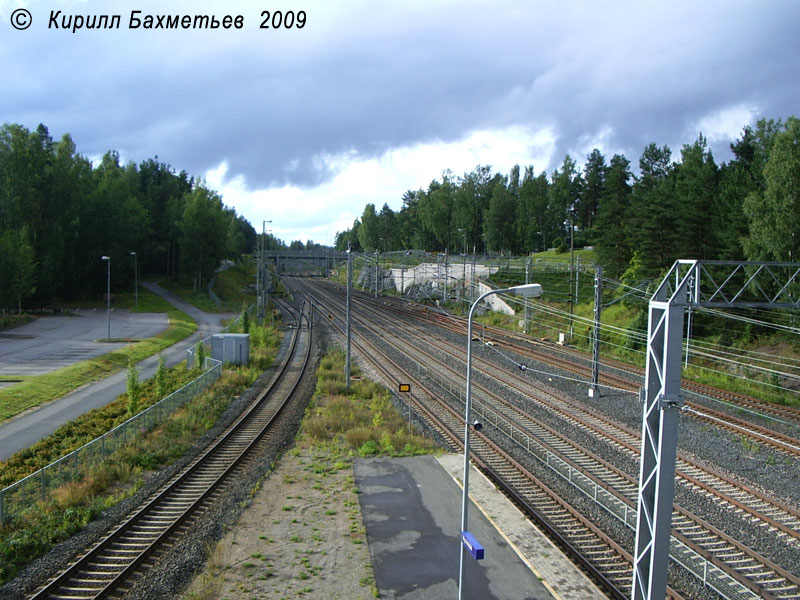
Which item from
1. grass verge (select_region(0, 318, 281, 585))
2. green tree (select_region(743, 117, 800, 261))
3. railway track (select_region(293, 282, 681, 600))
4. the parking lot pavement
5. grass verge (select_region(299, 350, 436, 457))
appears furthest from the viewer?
the parking lot pavement

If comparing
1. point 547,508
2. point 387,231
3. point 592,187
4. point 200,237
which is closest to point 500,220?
point 592,187

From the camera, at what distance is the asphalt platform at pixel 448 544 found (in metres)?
11.1

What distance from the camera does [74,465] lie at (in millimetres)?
16422

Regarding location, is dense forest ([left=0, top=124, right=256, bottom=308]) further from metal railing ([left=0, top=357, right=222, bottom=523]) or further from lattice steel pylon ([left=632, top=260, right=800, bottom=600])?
lattice steel pylon ([left=632, top=260, right=800, bottom=600])

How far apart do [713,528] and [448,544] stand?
6.03 metres

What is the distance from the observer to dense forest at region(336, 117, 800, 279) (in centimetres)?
3562

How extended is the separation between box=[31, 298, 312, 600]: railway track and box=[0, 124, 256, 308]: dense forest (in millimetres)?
40285

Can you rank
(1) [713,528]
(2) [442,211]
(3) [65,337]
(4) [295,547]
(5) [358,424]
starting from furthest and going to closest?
1. (2) [442,211]
2. (3) [65,337]
3. (5) [358,424]
4. (1) [713,528]
5. (4) [295,547]

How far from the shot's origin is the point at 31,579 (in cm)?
1137

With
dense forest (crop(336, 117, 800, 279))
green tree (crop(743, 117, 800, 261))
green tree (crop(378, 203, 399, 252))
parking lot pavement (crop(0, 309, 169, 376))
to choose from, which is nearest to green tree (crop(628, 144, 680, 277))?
dense forest (crop(336, 117, 800, 279))

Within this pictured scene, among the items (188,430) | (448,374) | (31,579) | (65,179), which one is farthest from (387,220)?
(31,579)

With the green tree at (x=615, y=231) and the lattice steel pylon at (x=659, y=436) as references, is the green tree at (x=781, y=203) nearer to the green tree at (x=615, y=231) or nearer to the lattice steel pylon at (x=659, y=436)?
the green tree at (x=615, y=231)

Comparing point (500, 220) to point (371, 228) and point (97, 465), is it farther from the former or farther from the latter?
point (97, 465)

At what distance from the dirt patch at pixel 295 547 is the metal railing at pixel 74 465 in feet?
16.8
